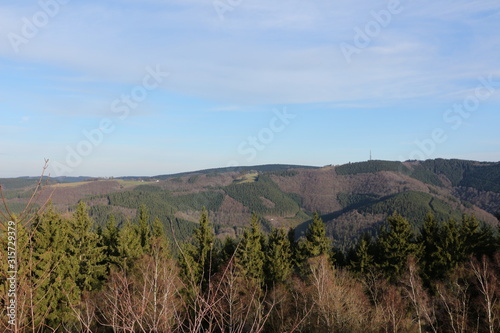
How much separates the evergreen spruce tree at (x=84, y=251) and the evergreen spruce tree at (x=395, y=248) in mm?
23258

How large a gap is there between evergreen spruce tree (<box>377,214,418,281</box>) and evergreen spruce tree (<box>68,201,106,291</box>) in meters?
23.3

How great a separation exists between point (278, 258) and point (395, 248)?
988 centimetres

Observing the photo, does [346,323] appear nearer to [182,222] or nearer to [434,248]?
[434,248]

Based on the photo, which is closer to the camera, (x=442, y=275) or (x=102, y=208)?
(x=442, y=275)

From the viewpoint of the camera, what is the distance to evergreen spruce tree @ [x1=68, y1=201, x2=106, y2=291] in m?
26.7

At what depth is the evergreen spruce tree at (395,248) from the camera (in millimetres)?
28750

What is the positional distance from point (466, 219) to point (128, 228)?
94.3 ft

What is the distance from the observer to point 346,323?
57.8 feet

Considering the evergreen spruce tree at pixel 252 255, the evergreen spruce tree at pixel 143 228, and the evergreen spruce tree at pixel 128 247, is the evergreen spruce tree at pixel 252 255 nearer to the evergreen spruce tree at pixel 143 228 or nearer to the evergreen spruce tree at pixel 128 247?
the evergreen spruce tree at pixel 128 247

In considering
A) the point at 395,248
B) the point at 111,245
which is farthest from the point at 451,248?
the point at 111,245

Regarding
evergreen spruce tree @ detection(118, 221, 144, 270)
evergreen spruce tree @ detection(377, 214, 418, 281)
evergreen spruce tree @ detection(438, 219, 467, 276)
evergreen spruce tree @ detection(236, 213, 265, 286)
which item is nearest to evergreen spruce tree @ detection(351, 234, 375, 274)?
evergreen spruce tree @ detection(377, 214, 418, 281)

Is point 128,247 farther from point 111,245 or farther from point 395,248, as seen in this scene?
point 395,248

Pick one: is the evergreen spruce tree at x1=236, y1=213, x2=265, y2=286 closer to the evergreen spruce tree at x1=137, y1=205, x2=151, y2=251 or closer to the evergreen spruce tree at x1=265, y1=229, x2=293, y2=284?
the evergreen spruce tree at x1=265, y1=229, x2=293, y2=284

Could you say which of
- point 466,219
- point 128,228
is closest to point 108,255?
point 128,228
